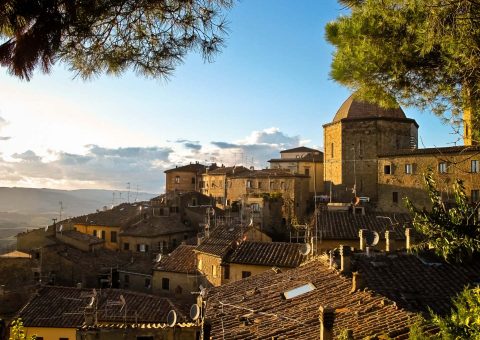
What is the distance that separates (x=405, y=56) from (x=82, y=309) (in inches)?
767

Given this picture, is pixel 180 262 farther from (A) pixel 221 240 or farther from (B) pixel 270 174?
(B) pixel 270 174

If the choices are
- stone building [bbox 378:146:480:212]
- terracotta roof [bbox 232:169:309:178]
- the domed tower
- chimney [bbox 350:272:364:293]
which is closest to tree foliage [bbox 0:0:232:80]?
chimney [bbox 350:272:364:293]

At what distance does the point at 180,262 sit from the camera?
97.5 feet

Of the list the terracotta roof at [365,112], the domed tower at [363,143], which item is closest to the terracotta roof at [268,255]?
the domed tower at [363,143]

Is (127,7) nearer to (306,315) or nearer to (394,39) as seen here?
(394,39)

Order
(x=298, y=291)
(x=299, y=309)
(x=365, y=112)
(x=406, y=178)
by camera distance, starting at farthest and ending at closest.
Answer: (x=365, y=112) < (x=406, y=178) < (x=298, y=291) < (x=299, y=309)

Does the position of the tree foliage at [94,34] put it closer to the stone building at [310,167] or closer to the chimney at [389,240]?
the chimney at [389,240]

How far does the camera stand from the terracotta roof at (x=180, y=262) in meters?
28.8

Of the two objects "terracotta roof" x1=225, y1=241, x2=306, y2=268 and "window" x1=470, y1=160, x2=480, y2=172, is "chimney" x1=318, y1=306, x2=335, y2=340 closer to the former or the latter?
"terracotta roof" x1=225, y1=241, x2=306, y2=268

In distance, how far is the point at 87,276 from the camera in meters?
32.2

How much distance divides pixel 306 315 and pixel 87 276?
24.4m

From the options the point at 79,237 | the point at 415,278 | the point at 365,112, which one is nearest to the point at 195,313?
the point at 415,278

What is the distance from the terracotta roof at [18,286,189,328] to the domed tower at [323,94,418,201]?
2194 cm

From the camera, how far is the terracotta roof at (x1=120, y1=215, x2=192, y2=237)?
41.8 m
